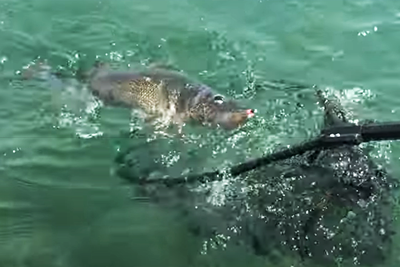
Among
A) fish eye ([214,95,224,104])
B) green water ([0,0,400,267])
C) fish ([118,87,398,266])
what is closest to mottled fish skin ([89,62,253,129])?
fish eye ([214,95,224,104])

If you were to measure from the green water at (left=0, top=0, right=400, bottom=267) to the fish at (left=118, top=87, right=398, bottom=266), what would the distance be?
0.15 m

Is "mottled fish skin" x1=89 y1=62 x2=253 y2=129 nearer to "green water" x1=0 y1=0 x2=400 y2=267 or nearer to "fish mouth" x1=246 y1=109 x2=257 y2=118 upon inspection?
"fish mouth" x1=246 y1=109 x2=257 y2=118

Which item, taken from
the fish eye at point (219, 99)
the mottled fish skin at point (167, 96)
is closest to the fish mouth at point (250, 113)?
the mottled fish skin at point (167, 96)

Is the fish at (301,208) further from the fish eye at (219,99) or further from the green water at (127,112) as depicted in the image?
the fish eye at (219,99)

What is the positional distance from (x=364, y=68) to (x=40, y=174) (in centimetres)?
389

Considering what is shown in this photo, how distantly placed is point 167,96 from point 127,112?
1.56ft

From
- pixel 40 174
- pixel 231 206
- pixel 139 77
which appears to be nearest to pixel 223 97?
pixel 139 77

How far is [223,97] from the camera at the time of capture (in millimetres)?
7125

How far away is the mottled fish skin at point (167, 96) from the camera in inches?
271

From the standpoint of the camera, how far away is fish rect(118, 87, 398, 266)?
565 centimetres

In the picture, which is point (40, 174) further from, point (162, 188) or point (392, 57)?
point (392, 57)

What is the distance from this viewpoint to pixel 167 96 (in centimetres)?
709

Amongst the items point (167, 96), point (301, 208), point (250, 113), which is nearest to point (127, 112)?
point (167, 96)

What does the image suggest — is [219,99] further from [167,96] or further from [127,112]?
[127,112]
